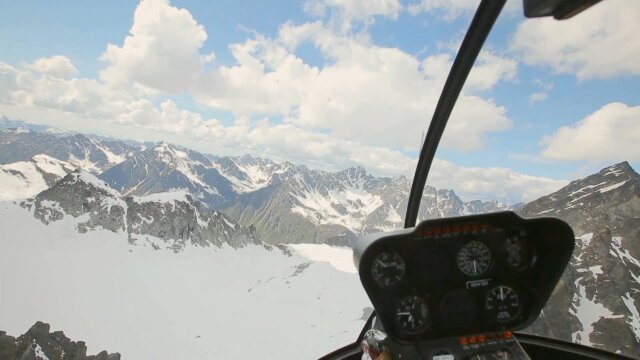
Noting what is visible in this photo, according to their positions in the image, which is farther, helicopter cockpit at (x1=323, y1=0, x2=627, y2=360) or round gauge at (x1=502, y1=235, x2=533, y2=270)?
round gauge at (x1=502, y1=235, x2=533, y2=270)

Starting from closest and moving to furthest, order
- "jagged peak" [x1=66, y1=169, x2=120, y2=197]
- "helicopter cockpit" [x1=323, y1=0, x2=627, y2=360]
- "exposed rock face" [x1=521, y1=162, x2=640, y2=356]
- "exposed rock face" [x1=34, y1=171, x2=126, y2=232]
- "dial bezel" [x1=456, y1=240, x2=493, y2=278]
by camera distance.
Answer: "helicopter cockpit" [x1=323, y1=0, x2=627, y2=360]
"dial bezel" [x1=456, y1=240, x2=493, y2=278]
"exposed rock face" [x1=521, y1=162, x2=640, y2=356]
"jagged peak" [x1=66, y1=169, x2=120, y2=197]
"exposed rock face" [x1=34, y1=171, x2=126, y2=232]

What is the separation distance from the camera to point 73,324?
245ft

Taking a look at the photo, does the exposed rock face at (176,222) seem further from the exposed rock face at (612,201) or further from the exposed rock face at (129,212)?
the exposed rock face at (612,201)

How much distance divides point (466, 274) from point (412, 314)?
0.48 meters

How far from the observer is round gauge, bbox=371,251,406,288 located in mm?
2631

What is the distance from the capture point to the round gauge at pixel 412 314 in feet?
8.67

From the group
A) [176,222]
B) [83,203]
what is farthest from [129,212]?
[176,222]

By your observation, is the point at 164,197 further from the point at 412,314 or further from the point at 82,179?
the point at 412,314

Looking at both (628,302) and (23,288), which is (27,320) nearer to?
(23,288)

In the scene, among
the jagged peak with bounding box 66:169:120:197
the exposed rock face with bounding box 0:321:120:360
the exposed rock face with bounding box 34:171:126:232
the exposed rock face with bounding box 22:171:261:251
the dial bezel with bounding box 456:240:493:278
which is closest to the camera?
the dial bezel with bounding box 456:240:493:278

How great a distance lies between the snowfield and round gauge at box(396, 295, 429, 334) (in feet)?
235

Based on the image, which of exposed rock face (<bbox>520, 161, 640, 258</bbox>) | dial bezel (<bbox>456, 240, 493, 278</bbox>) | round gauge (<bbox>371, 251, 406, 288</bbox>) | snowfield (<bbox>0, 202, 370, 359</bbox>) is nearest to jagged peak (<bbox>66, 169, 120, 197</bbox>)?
snowfield (<bbox>0, 202, 370, 359</bbox>)

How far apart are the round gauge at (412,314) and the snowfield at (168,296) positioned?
235ft

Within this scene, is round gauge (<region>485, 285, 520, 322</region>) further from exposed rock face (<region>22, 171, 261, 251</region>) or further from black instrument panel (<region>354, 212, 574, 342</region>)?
exposed rock face (<region>22, 171, 261, 251</region>)
